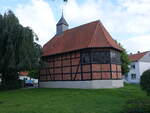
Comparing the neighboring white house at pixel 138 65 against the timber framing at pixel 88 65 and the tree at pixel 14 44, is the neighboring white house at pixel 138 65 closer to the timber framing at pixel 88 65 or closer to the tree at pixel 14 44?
the timber framing at pixel 88 65

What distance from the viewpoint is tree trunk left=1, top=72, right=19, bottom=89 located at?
2602cm

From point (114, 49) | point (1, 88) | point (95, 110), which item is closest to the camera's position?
point (95, 110)

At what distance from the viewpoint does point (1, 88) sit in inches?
1015

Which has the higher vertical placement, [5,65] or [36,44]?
Answer: [36,44]

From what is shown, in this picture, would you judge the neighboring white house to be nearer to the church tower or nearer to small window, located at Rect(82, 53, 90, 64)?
the church tower

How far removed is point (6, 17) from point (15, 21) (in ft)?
3.27

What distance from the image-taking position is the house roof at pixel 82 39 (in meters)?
22.5

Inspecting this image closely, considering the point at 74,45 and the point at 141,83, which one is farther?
the point at 74,45

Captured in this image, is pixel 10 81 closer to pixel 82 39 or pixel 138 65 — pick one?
pixel 82 39

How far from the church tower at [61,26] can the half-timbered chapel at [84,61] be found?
305 cm

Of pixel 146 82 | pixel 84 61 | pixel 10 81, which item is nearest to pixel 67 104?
pixel 146 82

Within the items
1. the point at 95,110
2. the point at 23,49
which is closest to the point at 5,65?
the point at 23,49

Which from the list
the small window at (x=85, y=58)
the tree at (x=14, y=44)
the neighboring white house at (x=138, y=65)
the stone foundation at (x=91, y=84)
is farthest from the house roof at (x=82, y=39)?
the neighboring white house at (x=138, y=65)

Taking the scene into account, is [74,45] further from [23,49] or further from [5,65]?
[5,65]
